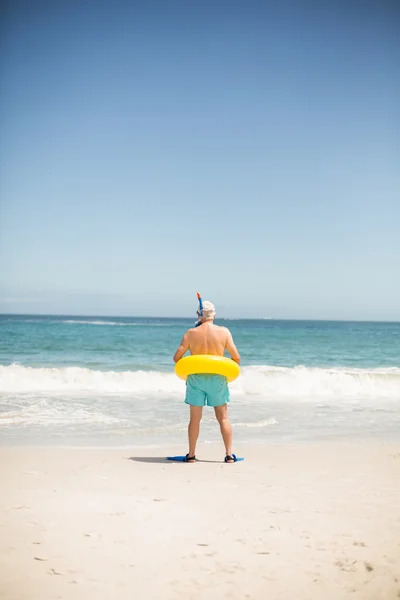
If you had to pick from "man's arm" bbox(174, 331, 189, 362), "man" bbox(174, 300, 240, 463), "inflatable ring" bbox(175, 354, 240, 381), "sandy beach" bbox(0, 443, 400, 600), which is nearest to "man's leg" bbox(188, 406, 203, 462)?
"man" bbox(174, 300, 240, 463)

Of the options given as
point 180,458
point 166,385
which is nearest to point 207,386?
point 180,458

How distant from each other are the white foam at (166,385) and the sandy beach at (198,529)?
264 inches

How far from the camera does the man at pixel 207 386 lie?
19.3ft

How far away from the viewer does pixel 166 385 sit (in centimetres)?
1479

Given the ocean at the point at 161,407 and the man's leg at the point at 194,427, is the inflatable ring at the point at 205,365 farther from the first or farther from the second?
the ocean at the point at 161,407

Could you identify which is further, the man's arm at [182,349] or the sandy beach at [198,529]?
the man's arm at [182,349]

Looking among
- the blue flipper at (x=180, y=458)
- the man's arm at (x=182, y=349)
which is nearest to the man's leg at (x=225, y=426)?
the blue flipper at (x=180, y=458)

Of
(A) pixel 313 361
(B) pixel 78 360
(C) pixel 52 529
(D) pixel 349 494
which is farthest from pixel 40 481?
(A) pixel 313 361

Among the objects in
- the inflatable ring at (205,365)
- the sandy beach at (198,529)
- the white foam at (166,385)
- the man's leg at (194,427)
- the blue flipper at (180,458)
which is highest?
the inflatable ring at (205,365)

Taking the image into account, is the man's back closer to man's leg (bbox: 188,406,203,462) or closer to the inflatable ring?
the inflatable ring

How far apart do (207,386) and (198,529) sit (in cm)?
223

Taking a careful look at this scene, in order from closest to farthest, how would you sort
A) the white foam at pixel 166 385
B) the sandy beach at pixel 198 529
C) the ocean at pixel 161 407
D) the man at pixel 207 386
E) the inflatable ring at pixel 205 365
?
the sandy beach at pixel 198 529 < the inflatable ring at pixel 205 365 < the man at pixel 207 386 < the ocean at pixel 161 407 < the white foam at pixel 166 385

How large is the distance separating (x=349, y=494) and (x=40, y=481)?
263cm

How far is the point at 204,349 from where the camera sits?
19.6 feet
